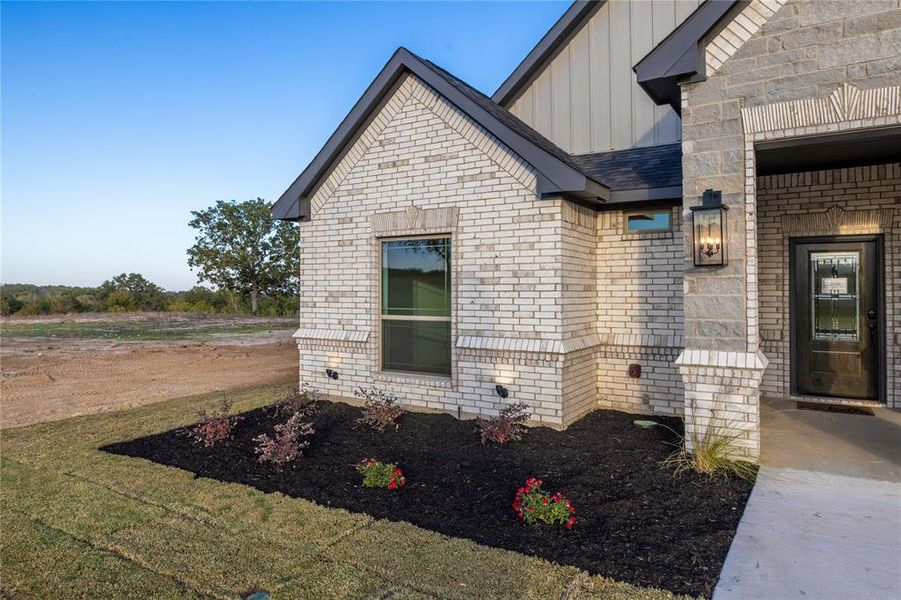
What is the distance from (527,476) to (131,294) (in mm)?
40045

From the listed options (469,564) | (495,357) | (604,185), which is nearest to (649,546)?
(469,564)

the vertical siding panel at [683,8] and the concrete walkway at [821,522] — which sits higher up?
the vertical siding panel at [683,8]

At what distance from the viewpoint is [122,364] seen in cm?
1445

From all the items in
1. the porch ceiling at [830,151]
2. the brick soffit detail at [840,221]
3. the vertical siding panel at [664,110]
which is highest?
the vertical siding panel at [664,110]

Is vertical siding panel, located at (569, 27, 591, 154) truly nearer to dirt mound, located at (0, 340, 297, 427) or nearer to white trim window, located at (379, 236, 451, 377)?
white trim window, located at (379, 236, 451, 377)

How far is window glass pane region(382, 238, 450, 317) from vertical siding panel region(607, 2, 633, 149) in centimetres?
385

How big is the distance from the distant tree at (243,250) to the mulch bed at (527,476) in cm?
3364

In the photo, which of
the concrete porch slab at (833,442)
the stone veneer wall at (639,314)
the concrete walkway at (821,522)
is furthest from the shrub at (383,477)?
the stone veneer wall at (639,314)

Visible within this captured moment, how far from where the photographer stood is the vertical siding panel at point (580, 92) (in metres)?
9.44

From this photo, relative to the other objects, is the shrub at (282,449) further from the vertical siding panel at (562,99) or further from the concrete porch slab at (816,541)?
the vertical siding panel at (562,99)

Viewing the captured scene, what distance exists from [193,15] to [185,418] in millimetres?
10224

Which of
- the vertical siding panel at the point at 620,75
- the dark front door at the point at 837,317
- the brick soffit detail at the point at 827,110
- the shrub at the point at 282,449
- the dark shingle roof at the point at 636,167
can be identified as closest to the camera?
the brick soffit detail at the point at 827,110

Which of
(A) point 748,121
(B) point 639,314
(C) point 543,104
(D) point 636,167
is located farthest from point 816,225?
(C) point 543,104

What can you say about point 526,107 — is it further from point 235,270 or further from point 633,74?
point 235,270
